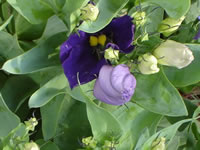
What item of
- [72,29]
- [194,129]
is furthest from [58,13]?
[194,129]

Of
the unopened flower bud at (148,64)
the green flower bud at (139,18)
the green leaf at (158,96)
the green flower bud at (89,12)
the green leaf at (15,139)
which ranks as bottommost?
the green leaf at (158,96)

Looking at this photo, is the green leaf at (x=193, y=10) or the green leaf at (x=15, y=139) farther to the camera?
the green leaf at (x=193, y=10)

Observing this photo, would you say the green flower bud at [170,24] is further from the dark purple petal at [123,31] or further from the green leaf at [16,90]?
the green leaf at [16,90]

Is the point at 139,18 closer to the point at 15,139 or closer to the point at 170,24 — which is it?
the point at 170,24

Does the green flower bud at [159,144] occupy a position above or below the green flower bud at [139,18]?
below

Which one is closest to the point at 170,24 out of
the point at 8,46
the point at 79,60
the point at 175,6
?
the point at 175,6

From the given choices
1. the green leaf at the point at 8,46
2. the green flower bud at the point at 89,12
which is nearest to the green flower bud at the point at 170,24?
the green flower bud at the point at 89,12
